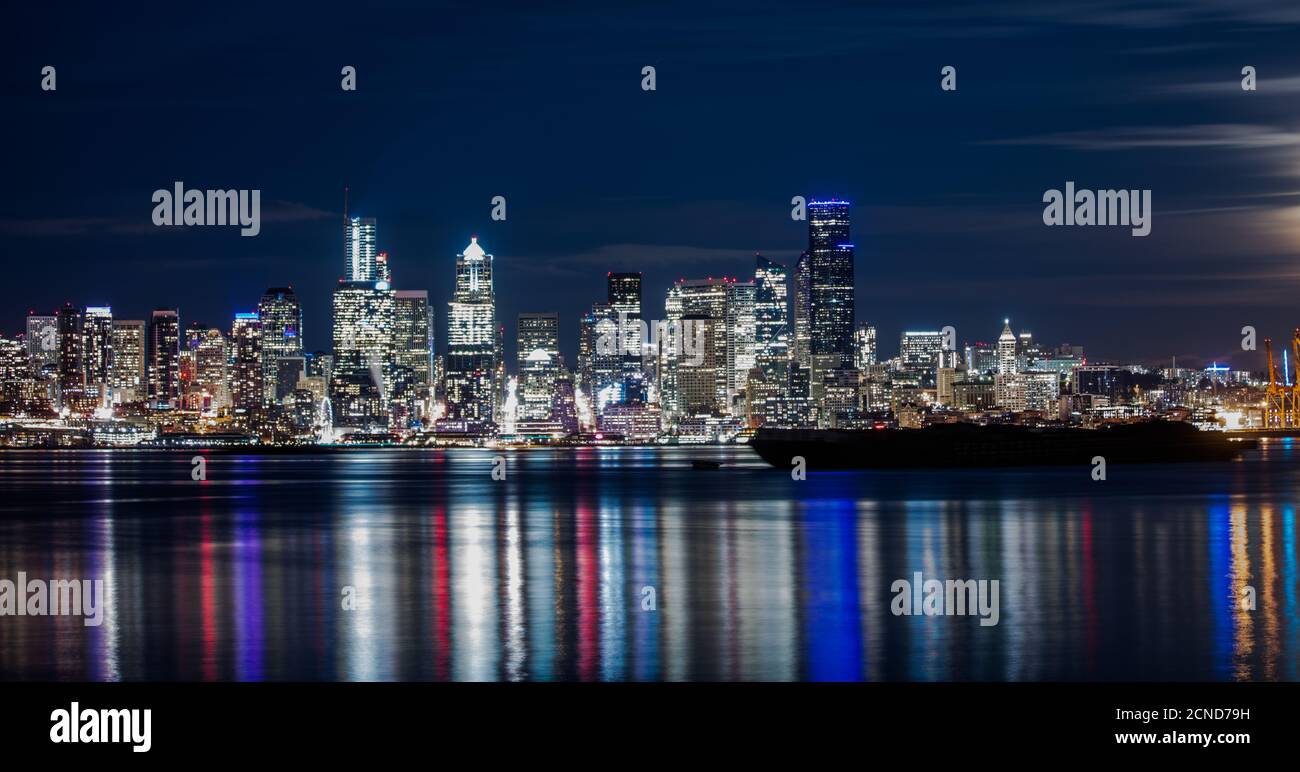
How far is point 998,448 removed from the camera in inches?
5571

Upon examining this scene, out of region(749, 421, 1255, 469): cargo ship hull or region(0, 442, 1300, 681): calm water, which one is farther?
region(749, 421, 1255, 469): cargo ship hull

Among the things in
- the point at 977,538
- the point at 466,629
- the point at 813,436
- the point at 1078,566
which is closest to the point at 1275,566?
the point at 1078,566

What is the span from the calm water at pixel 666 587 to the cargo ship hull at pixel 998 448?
53.0 meters

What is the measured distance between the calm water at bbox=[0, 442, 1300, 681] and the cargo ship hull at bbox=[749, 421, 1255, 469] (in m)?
53.0

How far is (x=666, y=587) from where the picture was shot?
3788cm

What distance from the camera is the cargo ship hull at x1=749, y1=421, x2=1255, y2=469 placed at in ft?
460

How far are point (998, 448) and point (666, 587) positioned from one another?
108963 millimetres

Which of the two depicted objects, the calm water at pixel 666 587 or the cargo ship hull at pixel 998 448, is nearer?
the calm water at pixel 666 587

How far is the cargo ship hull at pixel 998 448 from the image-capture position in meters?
140

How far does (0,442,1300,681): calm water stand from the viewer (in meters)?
25.2

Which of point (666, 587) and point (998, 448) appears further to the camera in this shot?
point (998, 448)

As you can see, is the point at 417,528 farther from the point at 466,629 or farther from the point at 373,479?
the point at 373,479
